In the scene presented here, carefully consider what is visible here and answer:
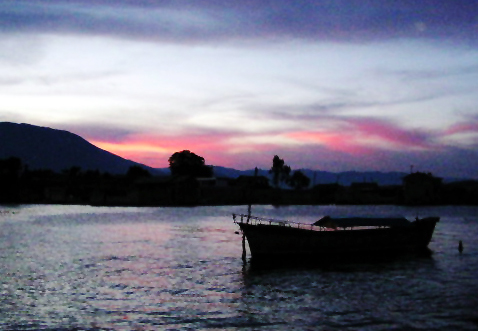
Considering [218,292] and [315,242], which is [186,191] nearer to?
[315,242]

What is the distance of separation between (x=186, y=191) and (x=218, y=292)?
118 m

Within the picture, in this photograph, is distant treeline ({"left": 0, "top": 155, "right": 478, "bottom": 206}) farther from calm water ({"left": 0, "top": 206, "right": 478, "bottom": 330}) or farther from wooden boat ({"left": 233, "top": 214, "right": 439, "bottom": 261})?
wooden boat ({"left": 233, "top": 214, "right": 439, "bottom": 261})

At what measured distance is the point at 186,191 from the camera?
14675 cm

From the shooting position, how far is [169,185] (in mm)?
142500

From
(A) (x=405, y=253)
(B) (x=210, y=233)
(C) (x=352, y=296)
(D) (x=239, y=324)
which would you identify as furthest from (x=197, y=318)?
(B) (x=210, y=233)

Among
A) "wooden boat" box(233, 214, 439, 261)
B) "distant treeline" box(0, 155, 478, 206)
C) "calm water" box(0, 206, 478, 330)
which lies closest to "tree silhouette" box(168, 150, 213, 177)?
"distant treeline" box(0, 155, 478, 206)

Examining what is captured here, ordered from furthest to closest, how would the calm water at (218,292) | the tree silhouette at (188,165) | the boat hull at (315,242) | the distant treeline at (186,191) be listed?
the tree silhouette at (188,165)
the distant treeline at (186,191)
the boat hull at (315,242)
the calm water at (218,292)

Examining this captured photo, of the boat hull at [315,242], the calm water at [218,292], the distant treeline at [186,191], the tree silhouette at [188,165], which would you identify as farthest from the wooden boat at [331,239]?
the tree silhouette at [188,165]

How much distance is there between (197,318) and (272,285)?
9556mm

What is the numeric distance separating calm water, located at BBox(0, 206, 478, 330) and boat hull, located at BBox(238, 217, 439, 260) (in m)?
2.18

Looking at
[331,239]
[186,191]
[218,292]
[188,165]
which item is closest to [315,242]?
[331,239]

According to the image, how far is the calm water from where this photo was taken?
2328cm

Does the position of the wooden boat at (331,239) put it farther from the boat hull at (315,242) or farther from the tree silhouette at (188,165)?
the tree silhouette at (188,165)

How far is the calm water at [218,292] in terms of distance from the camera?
23281 mm
